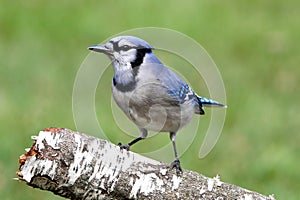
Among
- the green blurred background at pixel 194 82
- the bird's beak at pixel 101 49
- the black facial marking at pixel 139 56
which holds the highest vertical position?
the green blurred background at pixel 194 82

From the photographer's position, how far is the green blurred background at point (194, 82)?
5504 mm

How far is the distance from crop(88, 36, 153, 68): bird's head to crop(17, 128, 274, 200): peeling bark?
44 centimetres

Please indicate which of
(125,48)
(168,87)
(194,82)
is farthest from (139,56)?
(194,82)

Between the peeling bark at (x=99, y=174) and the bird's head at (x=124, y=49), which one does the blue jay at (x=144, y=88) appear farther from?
the peeling bark at (x=99, y=174)

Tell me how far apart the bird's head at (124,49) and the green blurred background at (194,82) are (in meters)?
1.60

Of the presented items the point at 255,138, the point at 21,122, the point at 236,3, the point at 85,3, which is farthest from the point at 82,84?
the point at 236,3

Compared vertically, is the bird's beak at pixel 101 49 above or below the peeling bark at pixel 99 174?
above

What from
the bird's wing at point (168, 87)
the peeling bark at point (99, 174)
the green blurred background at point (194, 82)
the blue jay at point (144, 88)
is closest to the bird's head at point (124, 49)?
the blue jay at point (144, 88)

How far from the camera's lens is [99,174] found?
313 centimetres

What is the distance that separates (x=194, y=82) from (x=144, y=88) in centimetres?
347

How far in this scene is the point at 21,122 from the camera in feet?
19.0

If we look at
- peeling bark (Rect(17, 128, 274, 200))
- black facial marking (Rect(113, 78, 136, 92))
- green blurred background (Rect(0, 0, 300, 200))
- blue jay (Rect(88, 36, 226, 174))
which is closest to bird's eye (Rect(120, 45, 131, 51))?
blue jay (Rect(88, 36, 226, 174))

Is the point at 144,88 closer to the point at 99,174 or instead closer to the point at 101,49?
the point at 101,49

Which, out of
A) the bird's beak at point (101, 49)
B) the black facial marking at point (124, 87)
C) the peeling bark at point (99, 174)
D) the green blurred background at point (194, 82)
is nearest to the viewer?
the peeling bark at point (99, 174)
